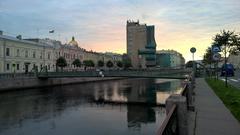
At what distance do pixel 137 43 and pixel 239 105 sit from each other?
170m

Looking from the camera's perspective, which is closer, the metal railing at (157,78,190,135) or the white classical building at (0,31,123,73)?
the metal railing at (157,78,190,135)

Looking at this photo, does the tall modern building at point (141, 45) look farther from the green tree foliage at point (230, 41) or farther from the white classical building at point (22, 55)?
the green tree foliage at point (230, 41)

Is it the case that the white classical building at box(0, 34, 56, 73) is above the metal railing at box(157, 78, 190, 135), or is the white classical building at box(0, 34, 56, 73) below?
above

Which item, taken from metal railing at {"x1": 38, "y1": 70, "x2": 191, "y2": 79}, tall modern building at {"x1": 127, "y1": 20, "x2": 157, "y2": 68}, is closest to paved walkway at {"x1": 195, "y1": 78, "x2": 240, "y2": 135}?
metal railing at {"x1": 38, "y1": 70, "x2": 191, "y2": 79}

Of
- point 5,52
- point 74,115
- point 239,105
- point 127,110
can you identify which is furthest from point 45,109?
point 5,52

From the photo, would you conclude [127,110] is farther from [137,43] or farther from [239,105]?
[137,43]

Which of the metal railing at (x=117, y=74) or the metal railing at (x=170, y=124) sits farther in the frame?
the metal railing at (x=117, y=74)

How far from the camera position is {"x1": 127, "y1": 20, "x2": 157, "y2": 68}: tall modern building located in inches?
7028

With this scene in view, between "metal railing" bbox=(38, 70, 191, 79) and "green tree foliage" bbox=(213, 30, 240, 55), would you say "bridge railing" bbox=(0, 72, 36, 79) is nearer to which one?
"metal railing" bbox=(38, 70, 191, 79)

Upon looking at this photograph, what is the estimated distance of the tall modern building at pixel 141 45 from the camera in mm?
178500

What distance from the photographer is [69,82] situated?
7594 cm

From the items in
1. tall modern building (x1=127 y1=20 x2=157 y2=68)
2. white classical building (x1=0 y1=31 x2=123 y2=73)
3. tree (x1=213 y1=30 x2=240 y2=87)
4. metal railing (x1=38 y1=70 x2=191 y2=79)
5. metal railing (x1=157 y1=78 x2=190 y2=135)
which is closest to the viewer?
metal railing (x1=157 y1=78 x2=190 y2=135)

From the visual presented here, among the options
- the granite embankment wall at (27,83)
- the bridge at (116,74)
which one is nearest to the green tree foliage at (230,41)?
the bridge at (116,74)

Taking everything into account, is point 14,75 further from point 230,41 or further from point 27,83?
point 230,41
